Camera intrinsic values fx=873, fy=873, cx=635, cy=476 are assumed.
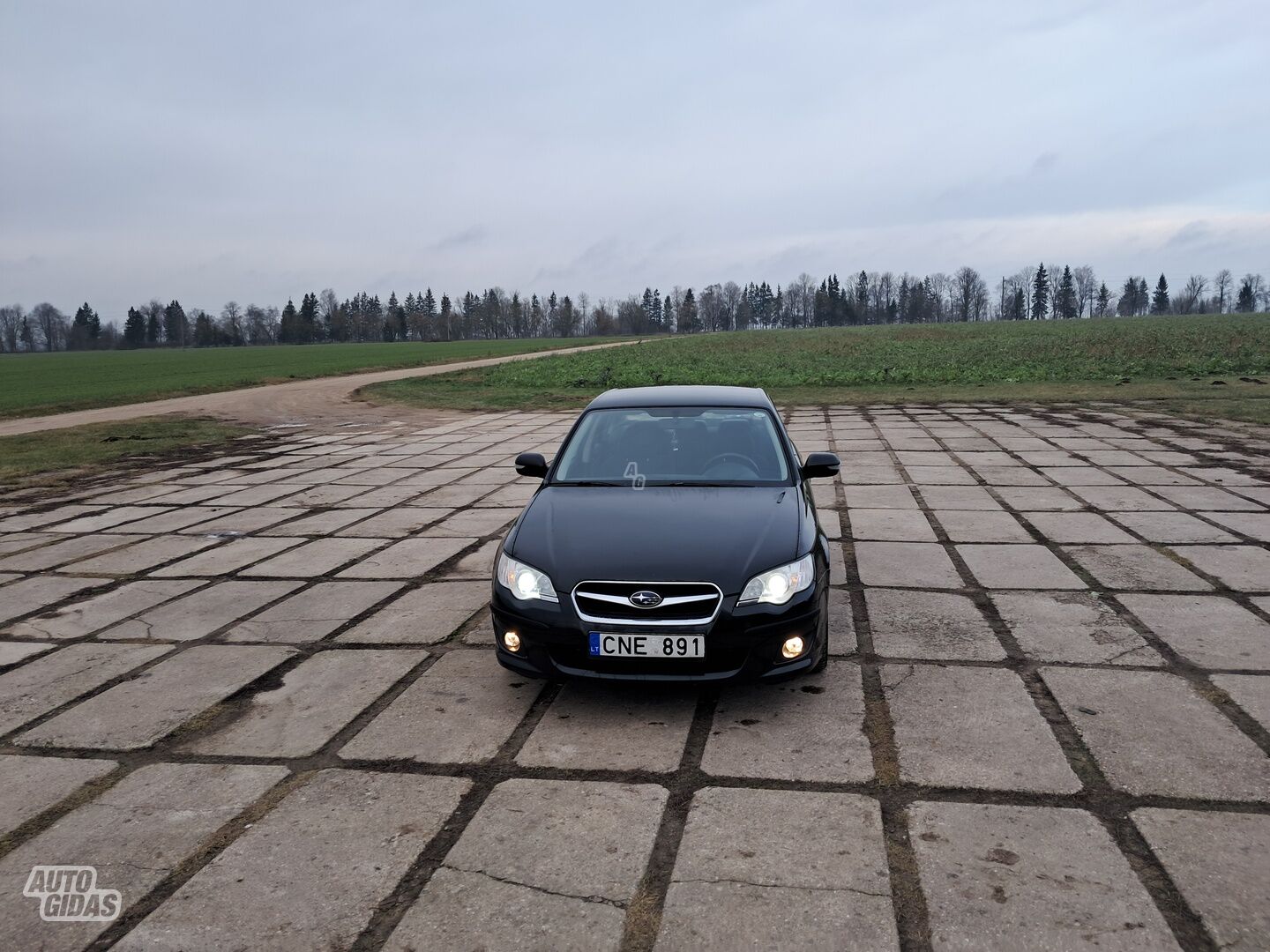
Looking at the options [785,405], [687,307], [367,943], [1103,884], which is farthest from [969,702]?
[687,307]

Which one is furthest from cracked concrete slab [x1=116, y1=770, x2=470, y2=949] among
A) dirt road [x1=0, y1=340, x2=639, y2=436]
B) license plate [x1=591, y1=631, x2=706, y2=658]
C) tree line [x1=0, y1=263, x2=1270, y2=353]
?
tree line [x1=0, y1=263, x2=1270, y2=353]

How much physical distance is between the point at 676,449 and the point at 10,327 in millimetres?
158421

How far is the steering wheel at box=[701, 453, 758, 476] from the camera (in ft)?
16.5

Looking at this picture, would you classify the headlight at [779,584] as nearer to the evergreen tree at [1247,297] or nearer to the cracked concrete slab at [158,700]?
the cracked concrete slab at [158,700]

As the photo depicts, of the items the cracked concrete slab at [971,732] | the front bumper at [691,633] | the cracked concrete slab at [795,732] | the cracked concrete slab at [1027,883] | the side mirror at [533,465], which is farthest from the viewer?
the side mirror at [533,465]

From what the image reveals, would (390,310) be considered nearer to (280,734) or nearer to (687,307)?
(687,307)

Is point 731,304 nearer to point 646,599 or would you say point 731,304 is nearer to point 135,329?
point 135,329

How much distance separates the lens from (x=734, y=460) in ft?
16.7

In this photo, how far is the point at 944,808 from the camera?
3041mm

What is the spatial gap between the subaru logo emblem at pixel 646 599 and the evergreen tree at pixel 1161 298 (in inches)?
6140

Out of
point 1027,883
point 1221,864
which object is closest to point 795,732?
point 1027,883

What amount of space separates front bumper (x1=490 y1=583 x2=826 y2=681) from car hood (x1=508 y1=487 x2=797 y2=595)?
0.49 ft

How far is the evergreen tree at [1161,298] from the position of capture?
136 meters

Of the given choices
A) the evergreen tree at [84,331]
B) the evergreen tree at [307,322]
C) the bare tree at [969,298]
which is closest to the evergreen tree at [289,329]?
the evergreen tree at [307,322]
